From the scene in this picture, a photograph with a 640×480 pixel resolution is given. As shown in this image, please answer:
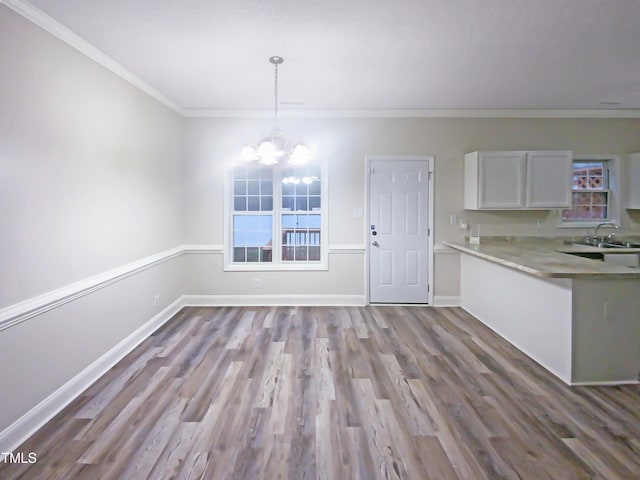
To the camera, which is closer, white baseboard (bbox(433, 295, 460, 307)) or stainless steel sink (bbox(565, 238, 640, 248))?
stainless steel sink (bbox(565, 238, 640, 248))

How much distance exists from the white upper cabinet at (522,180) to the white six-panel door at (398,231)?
76cm

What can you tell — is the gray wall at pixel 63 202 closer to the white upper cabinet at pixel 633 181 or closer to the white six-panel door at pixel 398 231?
the white six-panel door at pixel 398 231

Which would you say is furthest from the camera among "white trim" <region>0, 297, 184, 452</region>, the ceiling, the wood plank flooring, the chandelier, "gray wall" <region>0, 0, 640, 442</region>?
the chandelier

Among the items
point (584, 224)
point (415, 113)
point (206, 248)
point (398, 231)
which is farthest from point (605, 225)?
point (206, 248)

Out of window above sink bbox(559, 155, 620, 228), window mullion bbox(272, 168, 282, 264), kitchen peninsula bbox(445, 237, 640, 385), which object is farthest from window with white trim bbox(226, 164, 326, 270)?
window above sink bbox(559, 155, 620, 228)

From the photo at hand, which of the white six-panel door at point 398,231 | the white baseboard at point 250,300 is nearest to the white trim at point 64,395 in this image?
the white baseboard at point 250,300

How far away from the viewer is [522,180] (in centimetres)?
511

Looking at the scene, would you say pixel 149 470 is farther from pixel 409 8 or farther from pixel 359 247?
pixel 359 247

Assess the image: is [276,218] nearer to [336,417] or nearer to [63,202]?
[63,202]

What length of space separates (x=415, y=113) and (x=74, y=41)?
12.9 feet

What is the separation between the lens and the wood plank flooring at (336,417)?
2172 millimetres

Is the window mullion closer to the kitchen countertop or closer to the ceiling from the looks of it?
the ceiling

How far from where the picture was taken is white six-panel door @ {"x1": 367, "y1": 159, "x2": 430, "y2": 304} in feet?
18.2

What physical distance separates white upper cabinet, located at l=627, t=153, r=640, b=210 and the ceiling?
1.01 metres
